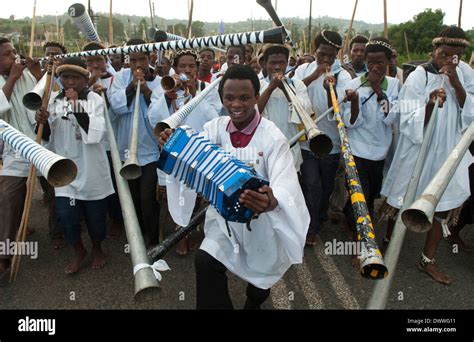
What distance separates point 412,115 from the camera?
378 cm

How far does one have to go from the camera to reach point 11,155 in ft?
12.7

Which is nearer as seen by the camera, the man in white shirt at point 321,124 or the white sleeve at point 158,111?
the white sleeve at point 158,111

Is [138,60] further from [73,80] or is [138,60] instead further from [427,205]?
[427,205]

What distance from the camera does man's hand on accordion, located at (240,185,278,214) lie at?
7.22 feet

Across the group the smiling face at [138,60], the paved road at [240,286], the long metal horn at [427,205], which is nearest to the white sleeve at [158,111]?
the smiling face at [138,60]

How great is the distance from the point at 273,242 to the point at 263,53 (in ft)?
7.82

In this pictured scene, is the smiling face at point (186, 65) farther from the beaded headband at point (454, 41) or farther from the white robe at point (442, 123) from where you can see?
the beaded headband at point (454, 41)

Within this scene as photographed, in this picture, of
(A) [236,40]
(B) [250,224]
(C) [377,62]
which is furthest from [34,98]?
(C) [377,62]

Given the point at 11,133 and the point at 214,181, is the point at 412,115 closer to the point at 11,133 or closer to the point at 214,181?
the point at 214,181

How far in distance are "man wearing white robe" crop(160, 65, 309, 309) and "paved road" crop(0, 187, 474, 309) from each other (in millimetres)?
695

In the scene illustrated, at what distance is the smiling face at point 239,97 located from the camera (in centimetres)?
270

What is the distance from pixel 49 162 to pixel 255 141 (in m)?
1.31

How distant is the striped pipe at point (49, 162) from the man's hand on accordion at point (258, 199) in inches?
38.9
